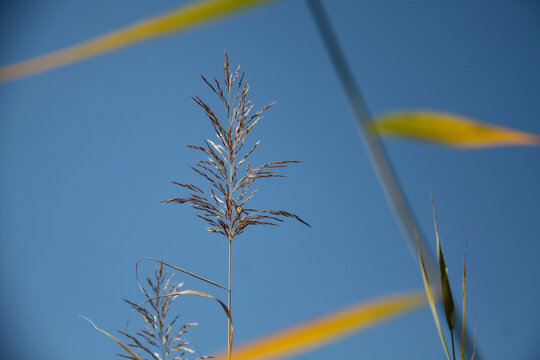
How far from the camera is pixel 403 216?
24cm

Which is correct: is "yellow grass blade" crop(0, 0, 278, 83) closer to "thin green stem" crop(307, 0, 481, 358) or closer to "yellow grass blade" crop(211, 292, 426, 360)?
"thin green stem" crop(307, 0, 481, 358)

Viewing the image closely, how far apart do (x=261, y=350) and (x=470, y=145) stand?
195 millimetres

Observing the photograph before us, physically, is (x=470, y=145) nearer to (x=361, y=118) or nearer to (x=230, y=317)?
(x=361, y=118)

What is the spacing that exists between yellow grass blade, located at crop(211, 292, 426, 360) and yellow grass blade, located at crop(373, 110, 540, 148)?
121mm

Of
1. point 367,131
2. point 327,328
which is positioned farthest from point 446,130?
point 327,328

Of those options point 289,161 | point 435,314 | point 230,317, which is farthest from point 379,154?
point 289,161

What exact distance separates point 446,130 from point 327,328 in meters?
0.16

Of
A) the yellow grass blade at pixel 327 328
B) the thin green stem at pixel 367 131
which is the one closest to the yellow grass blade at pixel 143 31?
the thin green stem at pixel 367 131

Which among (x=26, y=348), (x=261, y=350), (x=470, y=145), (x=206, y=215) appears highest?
(x=26, y=348)

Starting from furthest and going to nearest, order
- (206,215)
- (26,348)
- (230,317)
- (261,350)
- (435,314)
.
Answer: (26,348) → (206,215) → (230,317) → (435,314) → (261,350)

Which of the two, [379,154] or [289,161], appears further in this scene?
[289,161]

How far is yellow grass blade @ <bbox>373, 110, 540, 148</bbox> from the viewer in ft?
0.76

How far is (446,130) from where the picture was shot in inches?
9.7


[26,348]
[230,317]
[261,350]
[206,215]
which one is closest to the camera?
[261,350]
